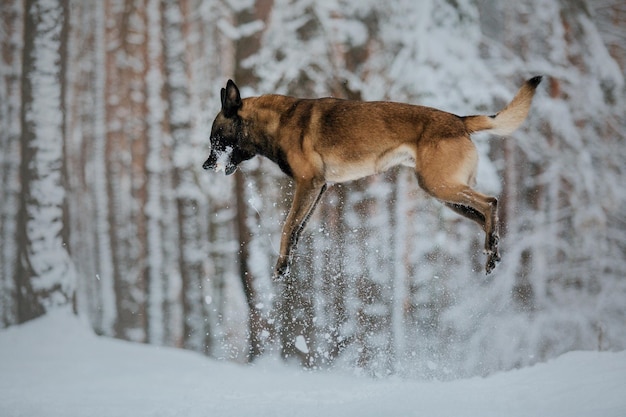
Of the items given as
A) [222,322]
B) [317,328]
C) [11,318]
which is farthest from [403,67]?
[11,318]

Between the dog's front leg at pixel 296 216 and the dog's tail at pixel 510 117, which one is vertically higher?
the dog's tail at pixel 510 117

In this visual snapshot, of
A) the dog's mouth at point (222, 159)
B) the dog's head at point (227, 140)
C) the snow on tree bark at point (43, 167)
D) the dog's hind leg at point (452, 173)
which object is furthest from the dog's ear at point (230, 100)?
the snow on tree bark at point (43, 167)

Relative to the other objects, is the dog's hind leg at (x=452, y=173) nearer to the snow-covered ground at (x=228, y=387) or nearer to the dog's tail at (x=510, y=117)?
the dog's tail at (x=510, y=117)

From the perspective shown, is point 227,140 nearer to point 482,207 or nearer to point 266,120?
point 266,120

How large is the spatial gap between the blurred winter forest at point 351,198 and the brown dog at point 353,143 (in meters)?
0.59

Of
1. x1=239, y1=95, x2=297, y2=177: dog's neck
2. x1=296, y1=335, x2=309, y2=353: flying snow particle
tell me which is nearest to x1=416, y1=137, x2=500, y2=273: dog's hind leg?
x1=239, y1=95, x2=297, y2=177: dog's neck

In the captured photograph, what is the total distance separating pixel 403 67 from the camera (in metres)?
3.64

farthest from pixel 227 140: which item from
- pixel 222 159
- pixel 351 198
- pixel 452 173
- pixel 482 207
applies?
pixel 482 207

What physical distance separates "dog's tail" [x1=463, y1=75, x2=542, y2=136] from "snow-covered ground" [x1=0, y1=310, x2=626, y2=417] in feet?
4.90

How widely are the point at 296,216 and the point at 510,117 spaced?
1.18m

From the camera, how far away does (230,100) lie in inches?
122

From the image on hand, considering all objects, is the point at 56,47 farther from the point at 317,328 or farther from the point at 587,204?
the point at 587,204

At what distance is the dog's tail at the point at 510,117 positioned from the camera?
287cm

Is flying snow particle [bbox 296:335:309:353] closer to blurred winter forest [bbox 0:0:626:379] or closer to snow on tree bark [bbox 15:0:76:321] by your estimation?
blurred winter forest [bbox 0:0:626:379]
